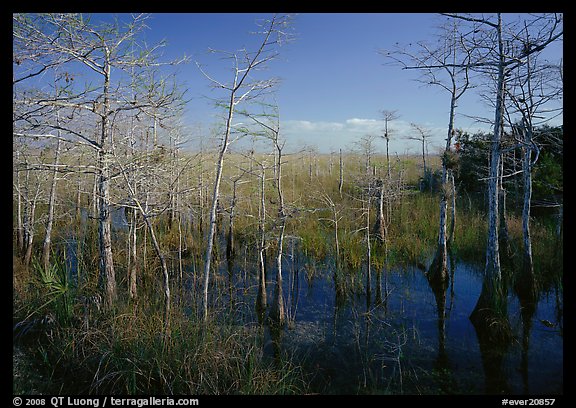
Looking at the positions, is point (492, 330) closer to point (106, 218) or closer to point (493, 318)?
point (493, 318)

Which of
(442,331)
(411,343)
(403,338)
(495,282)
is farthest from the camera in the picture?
(442,331)

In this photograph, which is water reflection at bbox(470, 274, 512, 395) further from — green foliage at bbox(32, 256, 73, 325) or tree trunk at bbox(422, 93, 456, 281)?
green foliage at bbox(32, 256, 73, 325)

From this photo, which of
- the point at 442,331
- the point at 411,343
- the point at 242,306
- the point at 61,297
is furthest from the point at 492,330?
the point at 61,297

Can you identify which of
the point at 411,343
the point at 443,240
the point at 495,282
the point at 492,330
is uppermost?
the point at 443,240

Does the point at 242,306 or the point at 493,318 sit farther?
the point at 242,306

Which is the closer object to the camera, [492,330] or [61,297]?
[61,297]

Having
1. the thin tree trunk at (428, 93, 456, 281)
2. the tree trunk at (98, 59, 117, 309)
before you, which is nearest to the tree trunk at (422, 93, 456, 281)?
the thin tree trunk at (428, 93, 456, 281)

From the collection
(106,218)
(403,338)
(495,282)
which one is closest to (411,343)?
(403,338)

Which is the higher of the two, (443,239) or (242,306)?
(443,239)

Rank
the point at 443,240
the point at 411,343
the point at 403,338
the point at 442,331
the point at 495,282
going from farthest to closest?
1. the point at 443,240
2. the point at 442,331
3. the point at 495,282
4. the point at 403,338
5. the point at 411,343

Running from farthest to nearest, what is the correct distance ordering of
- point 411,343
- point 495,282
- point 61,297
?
point 495,282
point 411,343
point 61,297

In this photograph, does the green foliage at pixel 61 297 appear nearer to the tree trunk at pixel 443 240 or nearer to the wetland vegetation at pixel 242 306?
the wetland vegetation at pixel 242 306

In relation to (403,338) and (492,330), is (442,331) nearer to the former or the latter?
(492,330)

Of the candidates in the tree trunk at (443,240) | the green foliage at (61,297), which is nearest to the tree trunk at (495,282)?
the tree trunk at (443,240)
